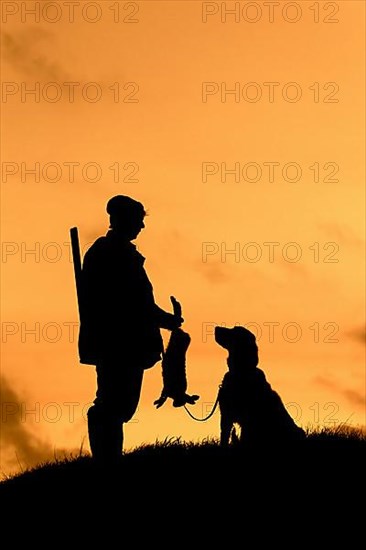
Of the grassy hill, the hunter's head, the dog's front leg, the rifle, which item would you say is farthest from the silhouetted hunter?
the dog's front leg

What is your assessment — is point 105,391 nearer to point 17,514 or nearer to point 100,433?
point 100,433

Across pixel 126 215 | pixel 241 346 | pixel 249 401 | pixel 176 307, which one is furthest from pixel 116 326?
pixel 249 401

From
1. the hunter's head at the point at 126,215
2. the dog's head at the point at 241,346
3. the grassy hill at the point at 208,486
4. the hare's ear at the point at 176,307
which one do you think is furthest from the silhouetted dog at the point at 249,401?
the hunter's head at the point at 126,215

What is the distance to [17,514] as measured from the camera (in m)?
15.2

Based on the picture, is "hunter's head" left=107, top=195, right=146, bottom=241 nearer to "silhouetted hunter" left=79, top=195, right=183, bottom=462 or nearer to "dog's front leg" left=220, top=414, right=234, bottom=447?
"silhouetted hunter" left=79, top=195, right=183, bottom=462

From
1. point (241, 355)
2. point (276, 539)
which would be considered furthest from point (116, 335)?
point (276, 539)

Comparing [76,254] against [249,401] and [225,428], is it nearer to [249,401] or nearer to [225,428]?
[249,401]

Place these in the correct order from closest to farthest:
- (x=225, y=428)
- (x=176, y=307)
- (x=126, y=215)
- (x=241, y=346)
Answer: (x=126, y=215), (x=176, y=307), (x=241, y=346), (x=225, y=428)

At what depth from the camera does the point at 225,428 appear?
15.5m

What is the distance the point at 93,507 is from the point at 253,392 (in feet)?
7.54

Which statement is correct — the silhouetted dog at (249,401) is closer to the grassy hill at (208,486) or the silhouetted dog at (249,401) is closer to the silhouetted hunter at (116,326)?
the grassy hill at (208,486)

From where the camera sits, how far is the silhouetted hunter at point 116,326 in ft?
46.5

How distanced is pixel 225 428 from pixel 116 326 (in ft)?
7.08

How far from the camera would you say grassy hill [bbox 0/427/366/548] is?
44.4ft
